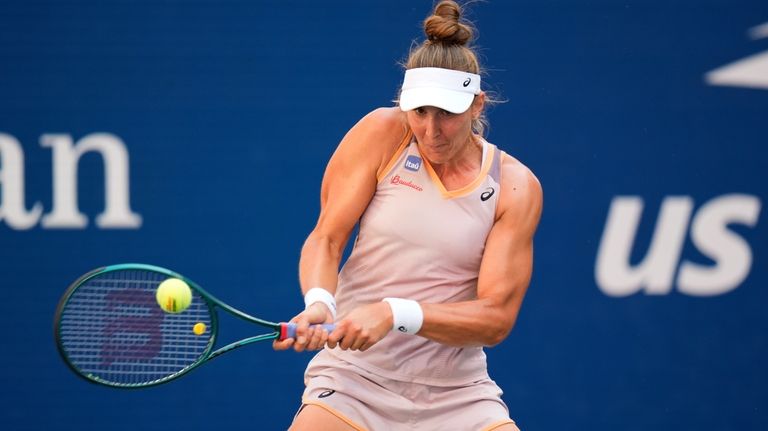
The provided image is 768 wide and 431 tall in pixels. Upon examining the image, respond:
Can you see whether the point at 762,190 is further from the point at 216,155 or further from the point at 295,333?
the point at 295,333

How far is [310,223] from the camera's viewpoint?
5.18 meters

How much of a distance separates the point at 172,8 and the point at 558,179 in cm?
166

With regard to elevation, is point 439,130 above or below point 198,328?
above

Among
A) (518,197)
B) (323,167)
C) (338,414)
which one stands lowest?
(338,414)

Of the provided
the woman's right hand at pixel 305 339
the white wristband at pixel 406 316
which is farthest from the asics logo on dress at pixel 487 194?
the woman's right hand at pixel 305 339

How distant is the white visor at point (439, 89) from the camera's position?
3510mm

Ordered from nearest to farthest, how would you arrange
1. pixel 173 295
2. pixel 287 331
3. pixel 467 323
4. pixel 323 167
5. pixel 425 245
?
1. pixel 287 331
2. pixel 173 295
3. pixel 467 323
4. pixel 425 245
5. pixel 323 167

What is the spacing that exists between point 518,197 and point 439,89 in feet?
1.30

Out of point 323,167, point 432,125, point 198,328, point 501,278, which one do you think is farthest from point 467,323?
point 323,167

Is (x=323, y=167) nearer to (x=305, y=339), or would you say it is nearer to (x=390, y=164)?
(x=390, y=164)

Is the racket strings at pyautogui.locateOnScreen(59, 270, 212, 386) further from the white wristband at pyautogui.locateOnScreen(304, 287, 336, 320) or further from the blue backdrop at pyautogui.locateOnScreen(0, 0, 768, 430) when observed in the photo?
the blue backdrop at pyautogui.locateOnScreen(0, 0, 768, 430)

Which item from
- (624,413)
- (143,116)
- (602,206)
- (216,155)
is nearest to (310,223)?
(216,155)

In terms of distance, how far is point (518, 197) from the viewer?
12.1ft

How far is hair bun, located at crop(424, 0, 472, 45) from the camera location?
3.59 meters
